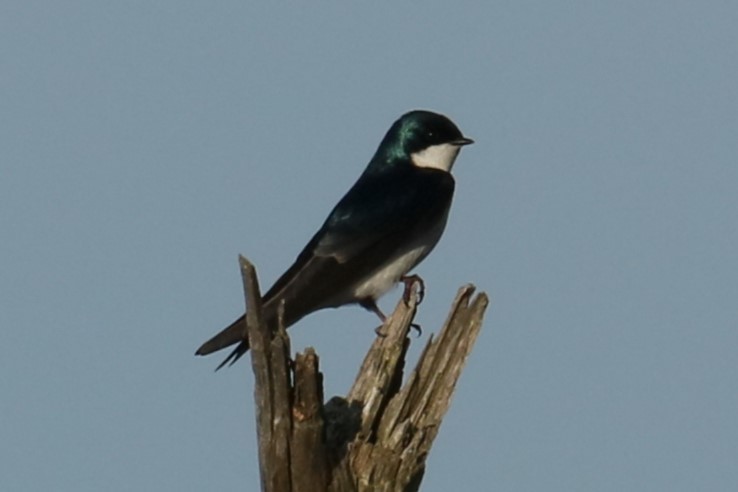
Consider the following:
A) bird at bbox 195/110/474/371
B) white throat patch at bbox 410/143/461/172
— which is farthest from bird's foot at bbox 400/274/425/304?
white throat patch at bbox 410/143/461/172

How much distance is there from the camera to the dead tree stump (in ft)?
21.8

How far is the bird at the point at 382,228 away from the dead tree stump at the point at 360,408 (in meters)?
1.32

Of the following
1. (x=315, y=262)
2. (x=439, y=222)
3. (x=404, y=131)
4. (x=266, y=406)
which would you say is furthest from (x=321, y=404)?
(x=404, y=131)

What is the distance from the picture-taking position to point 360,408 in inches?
291

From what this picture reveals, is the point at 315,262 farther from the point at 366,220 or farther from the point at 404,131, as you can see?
the point at 404,131

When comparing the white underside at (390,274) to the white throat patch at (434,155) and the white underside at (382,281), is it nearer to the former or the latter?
the white underside at (382,281)

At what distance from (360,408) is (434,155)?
3589 mm

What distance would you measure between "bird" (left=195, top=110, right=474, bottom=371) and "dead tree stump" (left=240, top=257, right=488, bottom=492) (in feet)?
4.34

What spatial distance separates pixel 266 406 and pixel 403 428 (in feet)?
2.58

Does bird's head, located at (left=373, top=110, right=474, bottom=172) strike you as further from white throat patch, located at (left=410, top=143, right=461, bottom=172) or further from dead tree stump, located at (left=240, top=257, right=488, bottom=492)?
dead tree stump, located at (left=240, top=257, right=488, bottom=492)

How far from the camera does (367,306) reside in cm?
982

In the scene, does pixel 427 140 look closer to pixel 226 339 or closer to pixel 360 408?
pixel 226 339

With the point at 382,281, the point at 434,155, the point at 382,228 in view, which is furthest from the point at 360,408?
the point at 434,155

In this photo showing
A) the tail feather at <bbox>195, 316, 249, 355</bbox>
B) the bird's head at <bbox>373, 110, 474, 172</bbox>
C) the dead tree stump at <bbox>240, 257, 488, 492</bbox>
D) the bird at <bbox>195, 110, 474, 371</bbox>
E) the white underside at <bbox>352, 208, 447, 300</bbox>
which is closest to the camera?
the dead tree stump at <bbox>240, 257, 488, 492</bbox>
